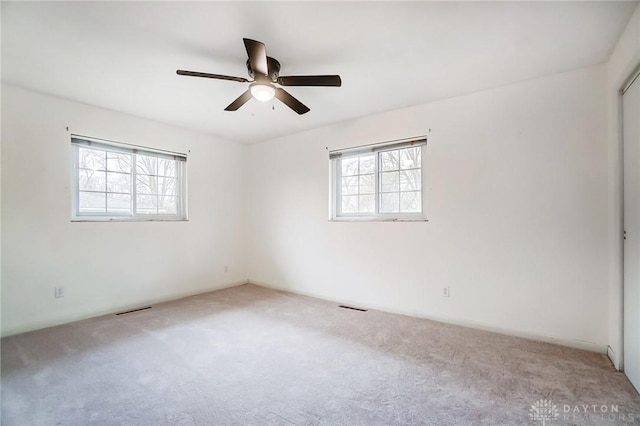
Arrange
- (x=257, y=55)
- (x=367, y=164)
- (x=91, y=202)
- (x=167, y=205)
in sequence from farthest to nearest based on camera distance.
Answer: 1. (x=167, y=205)
2. (x=367, y=164)
3. (x=91, y=202)
4. (x=257, y=55)

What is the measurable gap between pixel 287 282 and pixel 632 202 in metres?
3.76

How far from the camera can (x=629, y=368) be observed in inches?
75.7

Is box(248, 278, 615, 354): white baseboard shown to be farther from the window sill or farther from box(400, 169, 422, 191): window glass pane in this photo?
box(400, 169, 422, 191): window glass pane

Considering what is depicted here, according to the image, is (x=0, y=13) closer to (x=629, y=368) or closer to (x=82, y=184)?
(x=82, y=184)

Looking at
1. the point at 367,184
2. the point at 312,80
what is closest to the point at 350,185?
the point at 367,184

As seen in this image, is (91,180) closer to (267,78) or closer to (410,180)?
(267,78)

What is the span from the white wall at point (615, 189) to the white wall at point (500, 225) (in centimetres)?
9

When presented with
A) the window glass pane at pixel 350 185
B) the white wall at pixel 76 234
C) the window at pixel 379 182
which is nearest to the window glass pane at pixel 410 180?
the window at pixel 379 182

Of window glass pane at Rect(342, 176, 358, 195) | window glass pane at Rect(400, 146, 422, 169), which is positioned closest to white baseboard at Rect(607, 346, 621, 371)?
window glass pane at Rect(400, 146, 422, 169)

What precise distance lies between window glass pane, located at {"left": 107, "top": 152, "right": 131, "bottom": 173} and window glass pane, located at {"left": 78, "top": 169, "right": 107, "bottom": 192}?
0.13 m

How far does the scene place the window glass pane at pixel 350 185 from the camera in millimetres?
3844

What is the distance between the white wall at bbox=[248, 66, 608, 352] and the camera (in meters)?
2.39

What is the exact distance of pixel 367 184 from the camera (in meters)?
3.73

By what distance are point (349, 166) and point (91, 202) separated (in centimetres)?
319
